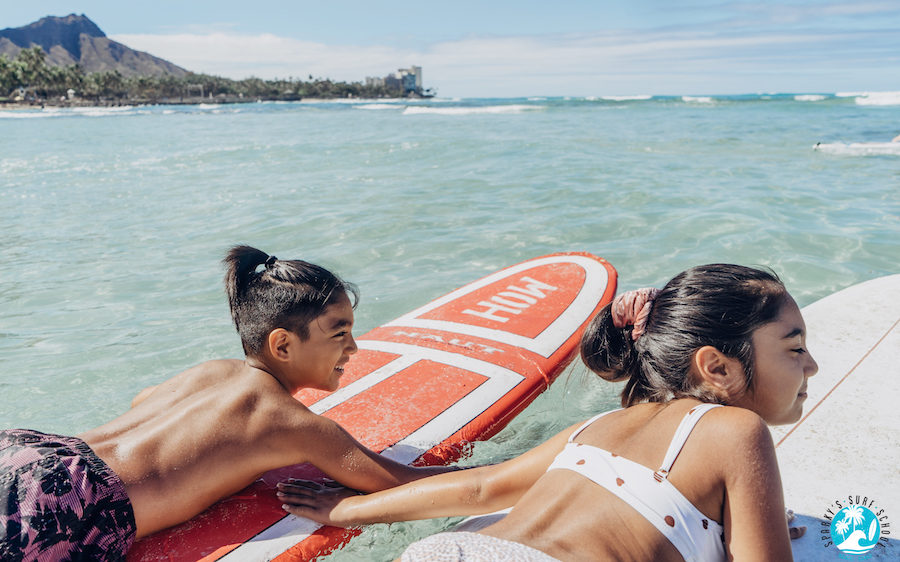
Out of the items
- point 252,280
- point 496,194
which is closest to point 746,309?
point 252,280

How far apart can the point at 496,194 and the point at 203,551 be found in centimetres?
820

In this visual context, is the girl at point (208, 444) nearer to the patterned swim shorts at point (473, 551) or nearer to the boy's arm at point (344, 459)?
the boy's arm at point (344, 459)

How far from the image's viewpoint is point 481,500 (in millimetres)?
1890

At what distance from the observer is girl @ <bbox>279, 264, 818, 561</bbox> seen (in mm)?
1349

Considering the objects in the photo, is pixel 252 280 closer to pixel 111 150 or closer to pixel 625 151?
pixel 625 151

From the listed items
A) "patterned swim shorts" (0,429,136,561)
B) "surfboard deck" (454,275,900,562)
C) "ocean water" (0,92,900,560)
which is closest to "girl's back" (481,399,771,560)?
"surfboard deck" (454,275,900,562)

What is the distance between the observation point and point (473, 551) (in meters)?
1.21

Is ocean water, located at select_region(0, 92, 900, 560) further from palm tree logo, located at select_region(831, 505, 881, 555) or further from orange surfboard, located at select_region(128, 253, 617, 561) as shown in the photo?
palm tree logo, located at select_region(831, 505, 881, 555)

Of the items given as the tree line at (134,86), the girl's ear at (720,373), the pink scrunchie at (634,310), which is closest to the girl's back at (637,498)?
the girl's ear at (720,373)

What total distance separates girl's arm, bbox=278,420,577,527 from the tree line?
8302 centimetres

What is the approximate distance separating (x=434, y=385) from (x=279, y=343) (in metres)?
1.09

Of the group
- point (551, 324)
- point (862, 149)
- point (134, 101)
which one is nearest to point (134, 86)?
point (134, 101)

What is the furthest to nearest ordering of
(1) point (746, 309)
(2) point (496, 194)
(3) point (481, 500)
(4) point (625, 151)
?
(4) point (625, 151) < (2) point (496, 194) < (3) point (481, 500) < (1) point (746, 309)

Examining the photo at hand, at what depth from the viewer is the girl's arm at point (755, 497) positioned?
4.43 ft
